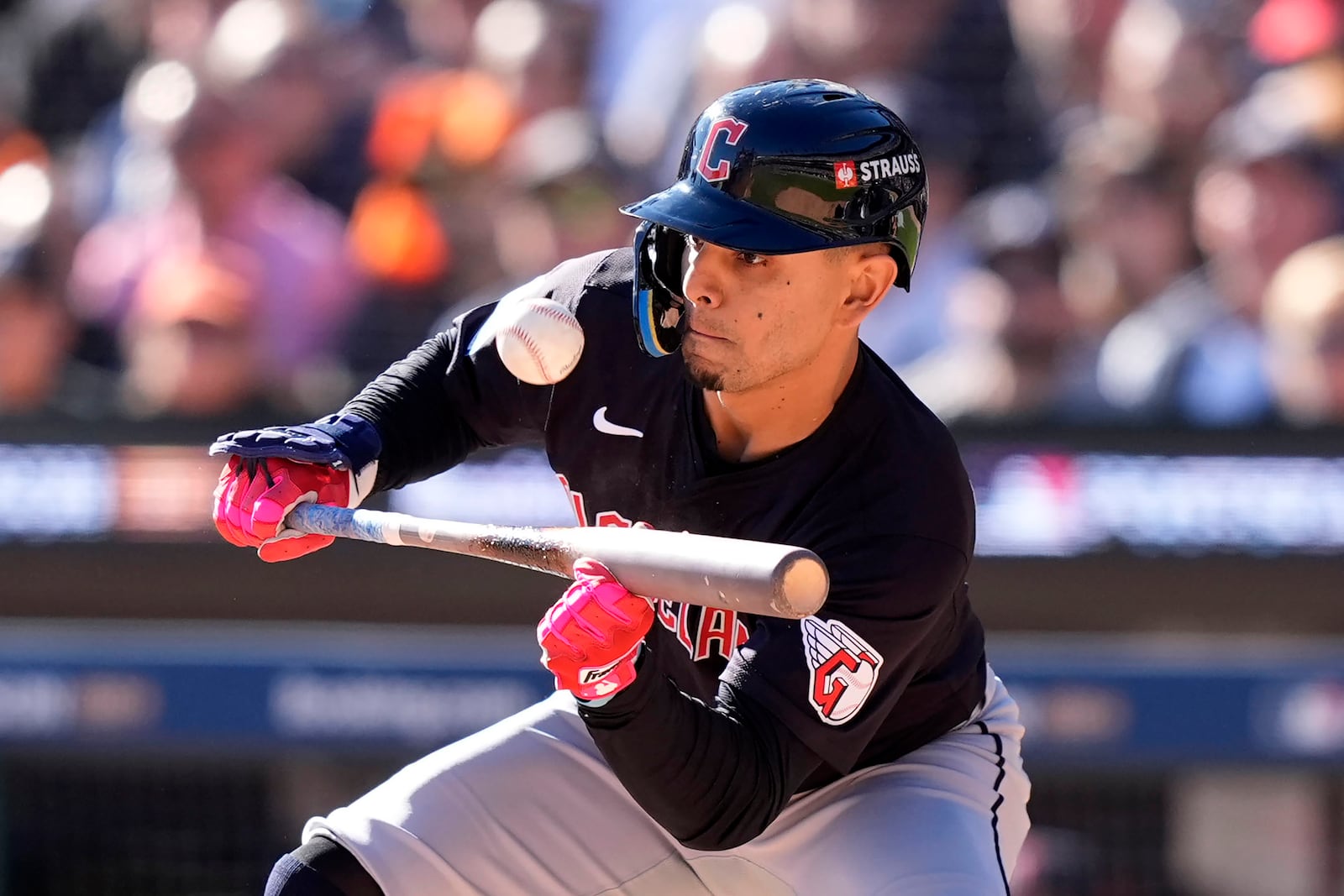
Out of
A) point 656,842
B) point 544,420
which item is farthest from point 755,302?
point 656,842

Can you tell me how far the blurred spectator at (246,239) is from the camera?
5594mm

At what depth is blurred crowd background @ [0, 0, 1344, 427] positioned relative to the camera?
5.26 metres

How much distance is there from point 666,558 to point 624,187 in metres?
3.68

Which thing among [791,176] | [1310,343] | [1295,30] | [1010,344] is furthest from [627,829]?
[1295,30]

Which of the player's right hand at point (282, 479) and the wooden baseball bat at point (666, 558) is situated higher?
the wooden baseball bat at point (666, 558)

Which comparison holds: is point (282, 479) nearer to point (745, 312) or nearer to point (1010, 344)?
point (745, 312)

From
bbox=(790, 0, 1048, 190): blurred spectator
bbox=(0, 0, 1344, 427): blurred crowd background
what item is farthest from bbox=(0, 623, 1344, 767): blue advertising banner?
bbox=(790, 0, 1048, 190): blurred spectator

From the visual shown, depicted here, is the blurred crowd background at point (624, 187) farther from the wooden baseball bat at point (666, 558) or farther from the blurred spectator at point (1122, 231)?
the wooden baseball bat at point (666, 558)


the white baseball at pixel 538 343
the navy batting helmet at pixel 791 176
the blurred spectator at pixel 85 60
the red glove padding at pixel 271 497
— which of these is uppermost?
the navy batting helmet at pixel 791 176

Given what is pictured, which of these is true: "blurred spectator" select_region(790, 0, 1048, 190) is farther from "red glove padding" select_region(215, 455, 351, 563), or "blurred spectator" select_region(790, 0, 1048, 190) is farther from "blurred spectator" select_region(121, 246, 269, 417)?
"red glove padding" select_region(215, 455, 351, 563)

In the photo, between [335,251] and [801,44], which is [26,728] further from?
[801,44]

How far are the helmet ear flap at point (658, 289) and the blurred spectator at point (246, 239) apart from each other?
2.95m

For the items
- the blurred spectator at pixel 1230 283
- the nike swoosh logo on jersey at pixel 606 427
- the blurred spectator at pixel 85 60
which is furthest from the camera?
the blurred spectator at pixel 85 60

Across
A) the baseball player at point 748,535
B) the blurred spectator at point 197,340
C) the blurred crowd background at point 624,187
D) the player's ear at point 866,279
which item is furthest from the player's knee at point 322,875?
the blurred spectator at point 197,340
